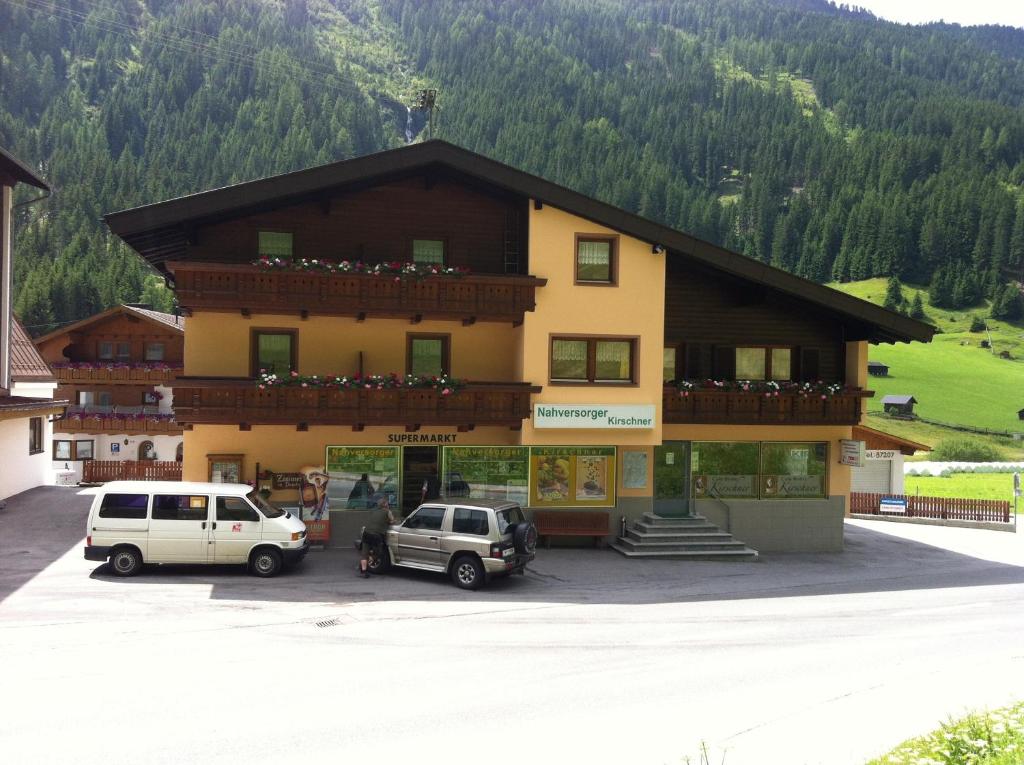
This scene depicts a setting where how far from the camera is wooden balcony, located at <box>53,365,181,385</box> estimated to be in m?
52.0

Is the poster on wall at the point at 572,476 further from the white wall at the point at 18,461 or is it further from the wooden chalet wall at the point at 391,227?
the white wall at the point at 18,461

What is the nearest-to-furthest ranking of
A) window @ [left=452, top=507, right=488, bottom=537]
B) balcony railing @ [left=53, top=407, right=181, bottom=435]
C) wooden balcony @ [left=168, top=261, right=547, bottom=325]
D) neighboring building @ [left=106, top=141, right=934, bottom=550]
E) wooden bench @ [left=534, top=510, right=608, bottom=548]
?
1. window @ [left=452, top=507, right=488, bottom=537]
2. wooden balcony @ [left=168, top=261, right=547, bottom=325]
3. neighboring building @ [left=106, top=141, right=934, bottom=550]
4. wooden bench @ [left=534, top=510, right=608, bottom=548]
5. balcony railing @ [left=53, top=407, right=181, bottom=435]

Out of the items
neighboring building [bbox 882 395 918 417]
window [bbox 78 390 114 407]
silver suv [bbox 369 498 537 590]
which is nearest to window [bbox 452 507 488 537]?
silver suv [bbox 369 498 537 590]

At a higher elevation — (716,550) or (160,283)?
(160,283)

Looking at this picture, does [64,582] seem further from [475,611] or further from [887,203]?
[887,203]

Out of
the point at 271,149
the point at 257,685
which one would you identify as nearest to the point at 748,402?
the point at 257,685

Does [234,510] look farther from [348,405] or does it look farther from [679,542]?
[679,542]

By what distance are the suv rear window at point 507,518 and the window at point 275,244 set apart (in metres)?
9.75

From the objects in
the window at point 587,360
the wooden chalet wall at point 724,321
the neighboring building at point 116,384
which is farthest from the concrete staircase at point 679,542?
the neighboring building at point 116,384

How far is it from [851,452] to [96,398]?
47.6 metres

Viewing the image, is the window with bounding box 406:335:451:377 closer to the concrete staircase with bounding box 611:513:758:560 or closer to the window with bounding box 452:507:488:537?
the window with bounding box 452:507:488:537

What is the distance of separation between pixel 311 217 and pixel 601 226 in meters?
8.14

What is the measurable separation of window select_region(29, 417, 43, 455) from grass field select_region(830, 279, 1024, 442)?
86.6 metres

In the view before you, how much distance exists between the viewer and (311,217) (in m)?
22.8
